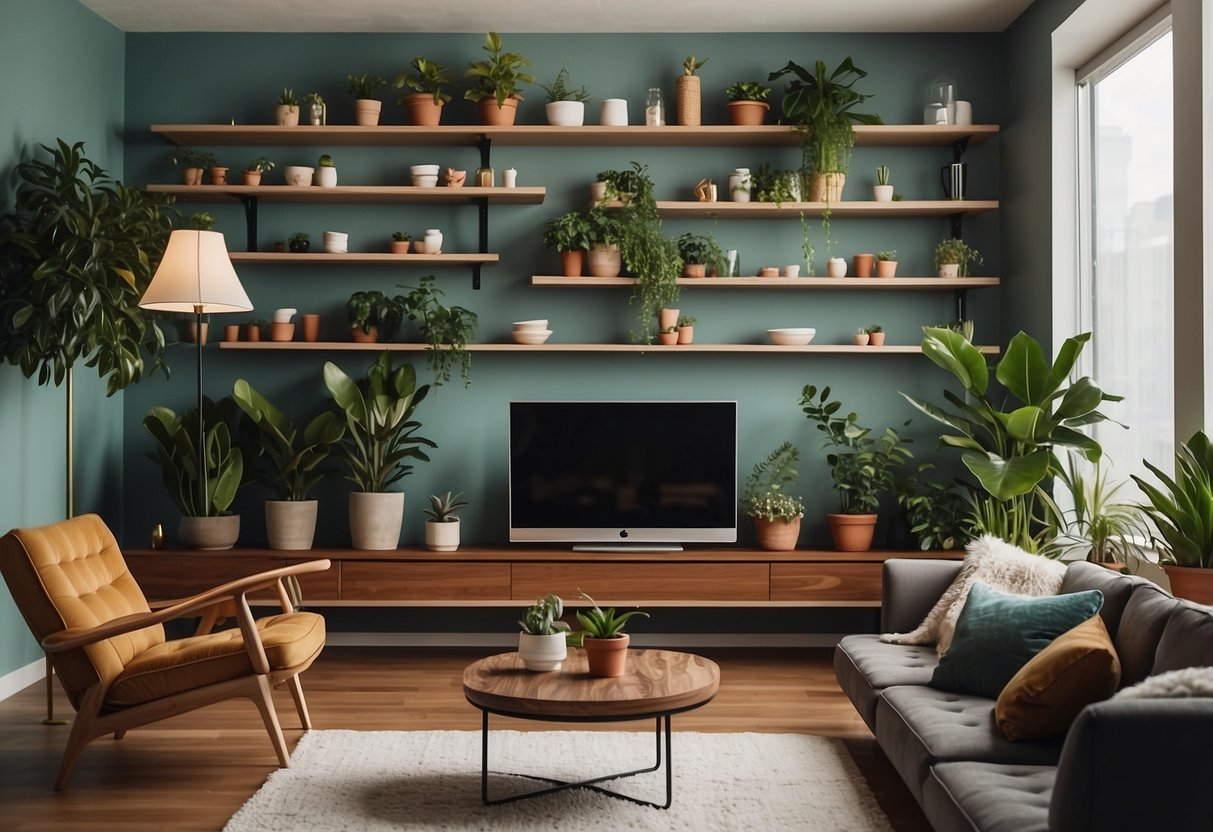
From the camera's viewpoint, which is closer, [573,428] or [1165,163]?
[1165,163]

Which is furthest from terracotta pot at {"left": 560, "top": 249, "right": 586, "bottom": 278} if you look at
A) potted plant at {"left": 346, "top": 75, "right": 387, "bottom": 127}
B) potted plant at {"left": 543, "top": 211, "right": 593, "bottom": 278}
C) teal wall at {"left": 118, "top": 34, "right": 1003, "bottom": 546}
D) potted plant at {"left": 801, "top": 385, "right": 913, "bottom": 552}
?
potted plant at {"left": 801, "top": 385, "right": 913, "bottom": 552}

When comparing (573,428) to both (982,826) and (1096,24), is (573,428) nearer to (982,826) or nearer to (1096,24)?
(1096,24)

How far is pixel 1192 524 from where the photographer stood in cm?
323

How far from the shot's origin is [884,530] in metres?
5.21

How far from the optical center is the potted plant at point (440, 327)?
4984 millimetres

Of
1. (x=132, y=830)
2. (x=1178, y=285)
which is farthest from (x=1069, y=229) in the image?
(x=132, y=830)

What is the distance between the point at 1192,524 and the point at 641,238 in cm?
264

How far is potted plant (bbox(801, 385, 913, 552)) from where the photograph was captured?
16.2 ft

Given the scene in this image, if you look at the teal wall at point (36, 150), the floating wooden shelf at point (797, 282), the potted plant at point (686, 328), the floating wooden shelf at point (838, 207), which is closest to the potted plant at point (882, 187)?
the floating wooden shelf at point (838, 207)

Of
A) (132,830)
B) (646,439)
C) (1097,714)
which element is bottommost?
(132,830)

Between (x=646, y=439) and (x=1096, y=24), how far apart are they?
2.57 metres

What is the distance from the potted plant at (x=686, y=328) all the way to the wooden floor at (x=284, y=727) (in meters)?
1.51

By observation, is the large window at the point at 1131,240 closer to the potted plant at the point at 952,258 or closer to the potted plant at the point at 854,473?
the potted plant at the point at 952,258

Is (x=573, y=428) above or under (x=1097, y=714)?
above
